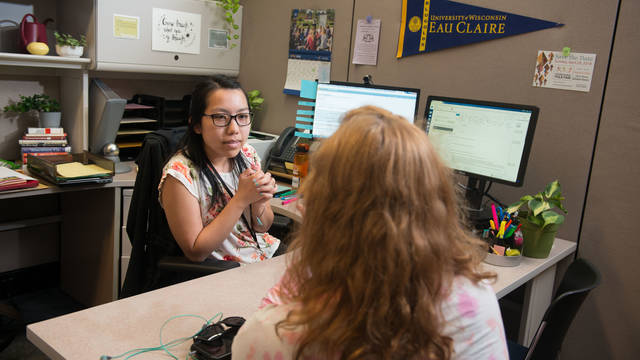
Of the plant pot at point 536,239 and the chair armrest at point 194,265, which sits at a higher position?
the plant pot at point 536,239

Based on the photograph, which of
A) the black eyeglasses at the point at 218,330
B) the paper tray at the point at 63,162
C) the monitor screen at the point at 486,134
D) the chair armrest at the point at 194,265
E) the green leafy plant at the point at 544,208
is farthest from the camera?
the paper tray at the point at 63,162

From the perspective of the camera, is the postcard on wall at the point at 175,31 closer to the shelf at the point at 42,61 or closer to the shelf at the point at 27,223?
the shelf at the point at 42,61

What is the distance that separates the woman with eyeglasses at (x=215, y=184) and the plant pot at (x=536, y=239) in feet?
2.91

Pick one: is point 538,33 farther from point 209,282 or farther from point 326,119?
point 209,282

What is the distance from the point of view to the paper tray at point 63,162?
2.12m

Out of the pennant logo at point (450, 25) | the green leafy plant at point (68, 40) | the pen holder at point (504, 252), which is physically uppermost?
the pennant logo at point (450, 25)

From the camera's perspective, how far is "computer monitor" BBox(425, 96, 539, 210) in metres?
1.83

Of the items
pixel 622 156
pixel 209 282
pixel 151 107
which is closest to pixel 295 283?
pixel 209 282

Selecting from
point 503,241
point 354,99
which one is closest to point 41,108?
point 354,99

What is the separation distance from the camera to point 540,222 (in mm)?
1694

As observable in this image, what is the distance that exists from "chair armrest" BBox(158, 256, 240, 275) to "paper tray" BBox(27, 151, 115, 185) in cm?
78

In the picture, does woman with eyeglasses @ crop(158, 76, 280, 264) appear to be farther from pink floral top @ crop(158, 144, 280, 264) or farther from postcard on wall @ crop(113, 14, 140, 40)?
postcard on wall @ crop(113, 14, 140, 40)

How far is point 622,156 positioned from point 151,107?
2.25 m

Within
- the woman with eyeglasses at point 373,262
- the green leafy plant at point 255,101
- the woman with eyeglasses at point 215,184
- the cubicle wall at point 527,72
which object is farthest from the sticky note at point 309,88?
the woman with eyeglasses at point 373,262
